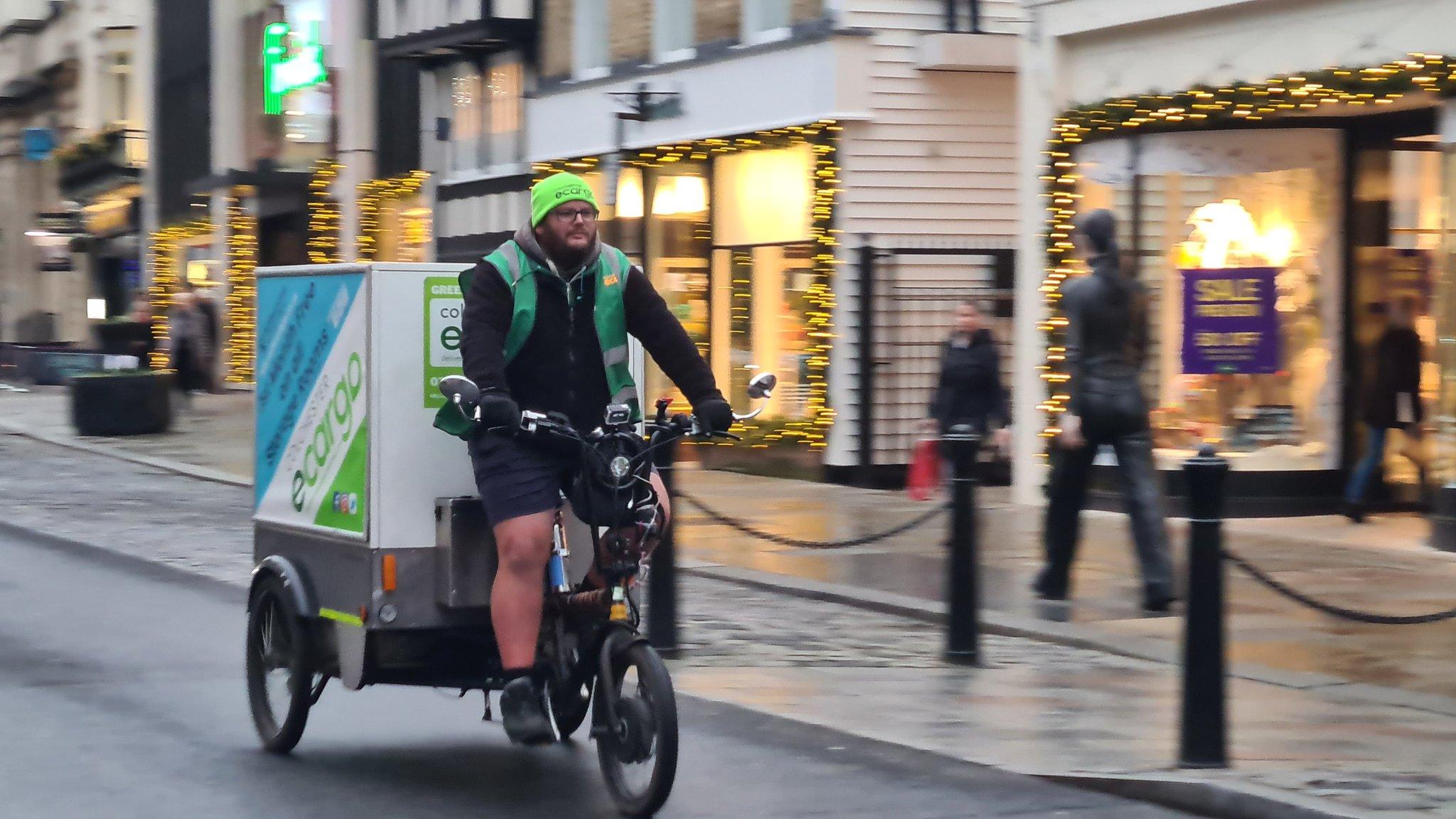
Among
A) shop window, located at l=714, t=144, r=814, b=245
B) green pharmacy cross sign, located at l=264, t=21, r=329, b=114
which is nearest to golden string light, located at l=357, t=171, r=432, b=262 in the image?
green pharmacy cross sign, located at l=264, t=21, r=329, b=114

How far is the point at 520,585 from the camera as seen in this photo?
20.6 feet

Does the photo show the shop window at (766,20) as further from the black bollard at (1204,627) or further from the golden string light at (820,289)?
the black bollard at (1204,627)

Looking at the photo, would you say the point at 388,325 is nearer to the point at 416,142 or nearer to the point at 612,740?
the point at 612,740

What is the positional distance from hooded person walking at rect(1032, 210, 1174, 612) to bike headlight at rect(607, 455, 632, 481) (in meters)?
5.10

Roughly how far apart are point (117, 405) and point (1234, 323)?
14.6m

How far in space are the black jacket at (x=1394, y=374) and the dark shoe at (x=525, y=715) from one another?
33.1ft

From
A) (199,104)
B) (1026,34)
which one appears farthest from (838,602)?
(199,104)

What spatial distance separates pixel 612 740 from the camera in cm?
618

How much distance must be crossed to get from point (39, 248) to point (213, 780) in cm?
4883

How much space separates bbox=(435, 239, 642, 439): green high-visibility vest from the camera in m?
6.34

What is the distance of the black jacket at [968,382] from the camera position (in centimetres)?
1748

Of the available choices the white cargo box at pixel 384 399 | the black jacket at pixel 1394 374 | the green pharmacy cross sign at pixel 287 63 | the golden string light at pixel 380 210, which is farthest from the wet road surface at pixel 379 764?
the green pharmacy cross sign at pixel 287 63

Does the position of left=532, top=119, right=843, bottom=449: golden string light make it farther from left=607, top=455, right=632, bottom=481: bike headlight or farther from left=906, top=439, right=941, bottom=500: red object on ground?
left=607, top=455, right=632, bottom=481: bike headlight

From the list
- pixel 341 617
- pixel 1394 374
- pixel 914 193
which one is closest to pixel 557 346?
pixel 341 617
